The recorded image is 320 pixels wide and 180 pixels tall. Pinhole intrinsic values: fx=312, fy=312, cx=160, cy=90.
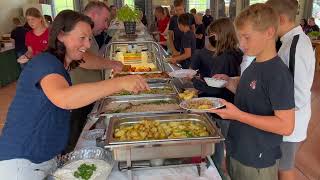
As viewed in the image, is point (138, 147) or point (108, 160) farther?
point (108, 160)

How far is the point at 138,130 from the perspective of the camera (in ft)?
3.88

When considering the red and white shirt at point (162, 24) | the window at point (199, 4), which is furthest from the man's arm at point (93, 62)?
the window at point (199, 4)

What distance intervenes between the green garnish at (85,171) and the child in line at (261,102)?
46 centimetres

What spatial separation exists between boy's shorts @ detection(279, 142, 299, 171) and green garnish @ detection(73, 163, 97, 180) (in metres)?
0.91

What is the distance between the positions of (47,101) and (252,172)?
80 centimetres

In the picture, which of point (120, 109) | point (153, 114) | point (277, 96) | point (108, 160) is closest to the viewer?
point (277, 96)

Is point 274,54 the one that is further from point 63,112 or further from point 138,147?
point 63,112

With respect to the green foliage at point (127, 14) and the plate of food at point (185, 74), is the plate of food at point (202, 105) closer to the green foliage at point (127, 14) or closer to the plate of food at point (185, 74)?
the plate of food at point (185, 74)

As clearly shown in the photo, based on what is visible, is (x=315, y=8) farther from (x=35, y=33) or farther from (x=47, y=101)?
(x=47, y=101)

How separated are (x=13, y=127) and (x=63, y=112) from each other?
0.17m

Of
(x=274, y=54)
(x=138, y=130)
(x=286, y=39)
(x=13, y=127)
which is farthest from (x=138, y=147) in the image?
(x=286, y=39)

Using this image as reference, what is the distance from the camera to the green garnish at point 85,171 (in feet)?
3.35

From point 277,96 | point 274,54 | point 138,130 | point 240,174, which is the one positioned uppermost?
point 274,54

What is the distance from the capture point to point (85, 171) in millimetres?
1045
